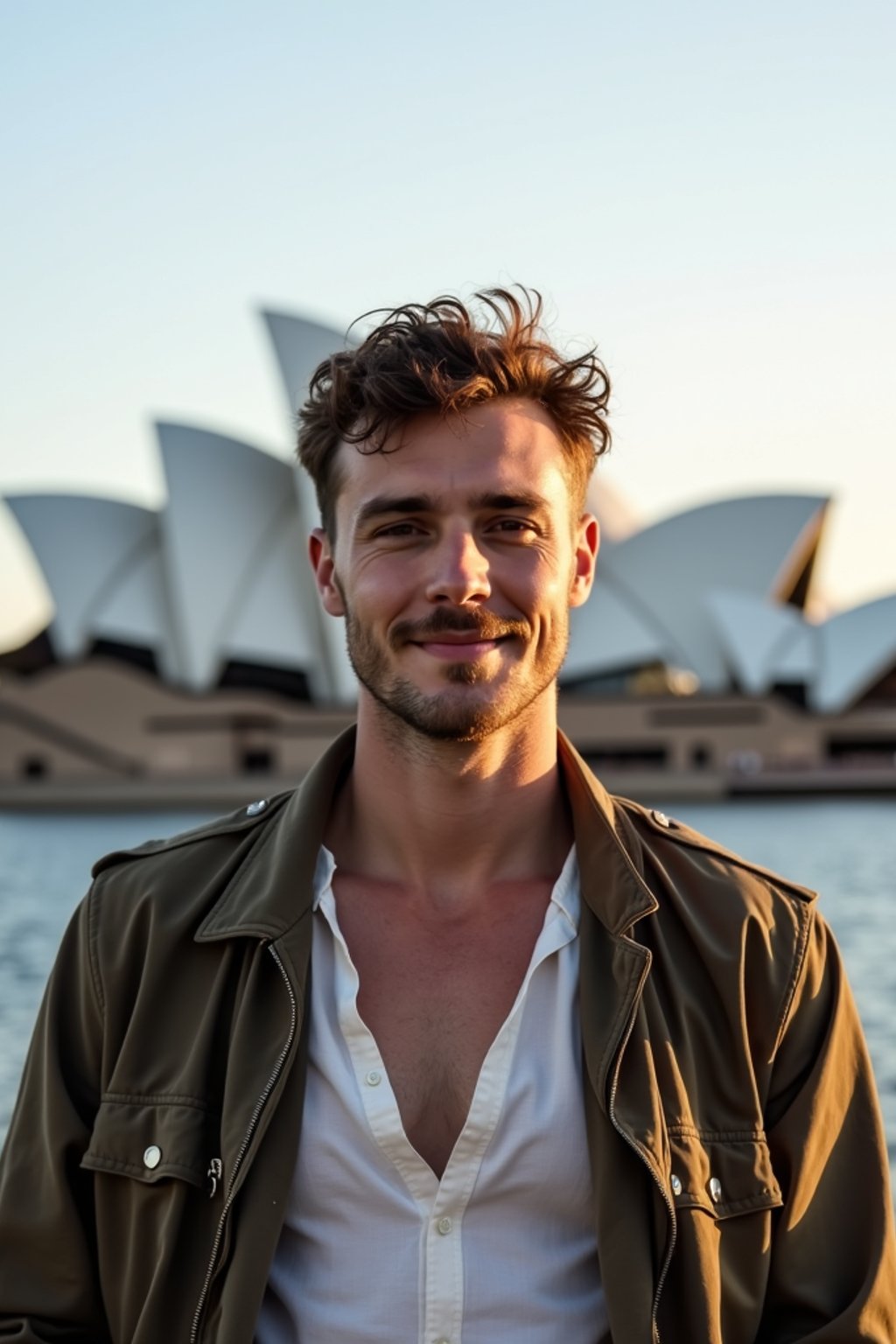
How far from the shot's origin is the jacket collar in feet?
5.20

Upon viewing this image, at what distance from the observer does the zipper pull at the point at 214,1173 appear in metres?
1.52

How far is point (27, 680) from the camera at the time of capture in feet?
99.5

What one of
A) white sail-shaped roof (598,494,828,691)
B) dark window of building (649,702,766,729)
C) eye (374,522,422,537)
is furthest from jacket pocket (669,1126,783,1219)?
white sail-shaped roof (598,494,828,691)

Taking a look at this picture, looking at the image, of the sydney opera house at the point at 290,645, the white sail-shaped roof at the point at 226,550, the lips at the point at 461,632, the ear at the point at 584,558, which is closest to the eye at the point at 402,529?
the lips at the point at 461,632

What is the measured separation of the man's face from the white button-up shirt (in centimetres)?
37

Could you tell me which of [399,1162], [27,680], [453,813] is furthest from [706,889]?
[27,680]

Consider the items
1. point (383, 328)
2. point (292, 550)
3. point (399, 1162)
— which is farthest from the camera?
point (292, 550)

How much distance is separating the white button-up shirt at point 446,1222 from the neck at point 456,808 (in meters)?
0.25

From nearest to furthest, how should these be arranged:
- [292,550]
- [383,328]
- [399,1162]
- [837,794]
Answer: [399,1162]
[383,328]
[837,794]
[292,550]

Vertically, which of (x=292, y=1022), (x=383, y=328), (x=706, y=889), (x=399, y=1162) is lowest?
(x=399, y=1162)

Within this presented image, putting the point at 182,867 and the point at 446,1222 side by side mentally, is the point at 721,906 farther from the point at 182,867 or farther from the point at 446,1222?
the point at 182,867

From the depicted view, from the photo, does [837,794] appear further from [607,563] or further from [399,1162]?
[399,1162]

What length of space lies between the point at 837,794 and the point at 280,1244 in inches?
938

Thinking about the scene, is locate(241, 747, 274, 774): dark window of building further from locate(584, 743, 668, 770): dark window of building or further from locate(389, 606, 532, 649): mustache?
locate(389, 606, 532, 649): mustache
